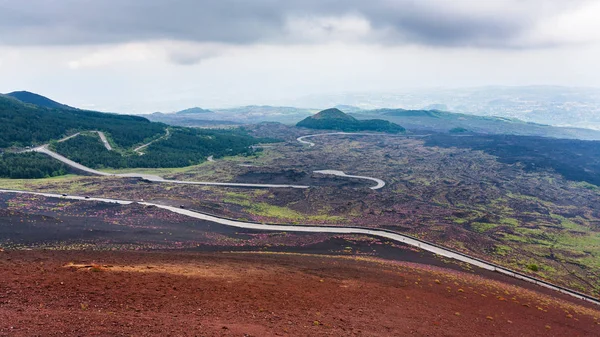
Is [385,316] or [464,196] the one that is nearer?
[385,316]

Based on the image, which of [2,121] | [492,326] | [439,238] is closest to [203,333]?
[492,326]

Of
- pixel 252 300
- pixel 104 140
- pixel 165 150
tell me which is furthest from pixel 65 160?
pixel 252 300

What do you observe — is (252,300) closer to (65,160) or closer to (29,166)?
(29,166)

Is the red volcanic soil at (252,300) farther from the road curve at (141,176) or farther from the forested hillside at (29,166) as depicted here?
the forested hillside at (29,166)

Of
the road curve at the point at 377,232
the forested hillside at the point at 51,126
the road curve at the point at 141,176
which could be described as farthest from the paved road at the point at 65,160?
the road curve at the point at 377,232

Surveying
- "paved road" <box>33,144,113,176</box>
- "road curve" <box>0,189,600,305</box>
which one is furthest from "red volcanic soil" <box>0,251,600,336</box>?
"paved road" <box>33,144,113,176</box>

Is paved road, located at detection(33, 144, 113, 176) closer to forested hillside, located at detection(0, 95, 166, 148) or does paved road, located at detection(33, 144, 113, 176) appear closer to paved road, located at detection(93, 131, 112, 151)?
forested hillside, located at detection(0, 95, 166, 148)

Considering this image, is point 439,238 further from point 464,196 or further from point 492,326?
point 464,196
